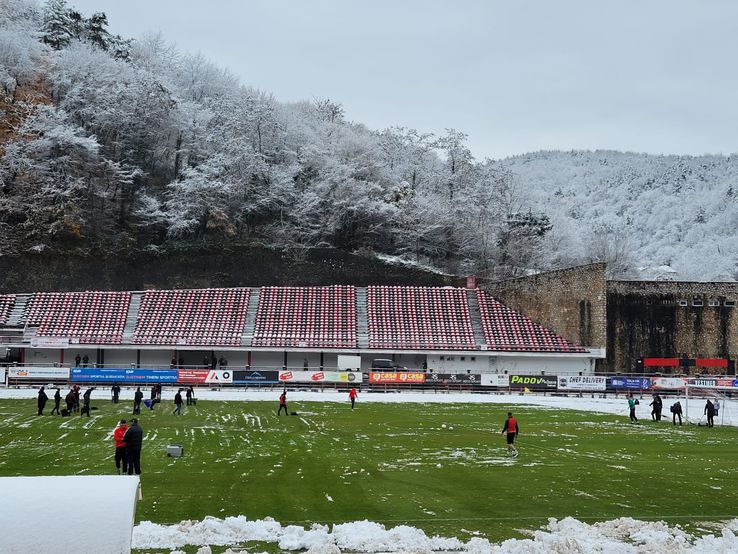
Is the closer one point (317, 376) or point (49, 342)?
point (317, 376)

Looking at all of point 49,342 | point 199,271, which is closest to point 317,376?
point 199,271

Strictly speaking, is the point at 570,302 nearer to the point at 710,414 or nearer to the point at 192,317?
the point at 710,414

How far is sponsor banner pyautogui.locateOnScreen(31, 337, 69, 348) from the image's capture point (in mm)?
57062

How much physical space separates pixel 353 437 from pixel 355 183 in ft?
176

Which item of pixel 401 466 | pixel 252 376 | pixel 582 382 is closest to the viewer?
pixel 401 466

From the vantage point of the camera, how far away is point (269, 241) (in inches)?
3093

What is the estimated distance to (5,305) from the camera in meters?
60.2

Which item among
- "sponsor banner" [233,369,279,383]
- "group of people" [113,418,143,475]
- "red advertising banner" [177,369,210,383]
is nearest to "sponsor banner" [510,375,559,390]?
"sponsor banner" [233,369,279,383]

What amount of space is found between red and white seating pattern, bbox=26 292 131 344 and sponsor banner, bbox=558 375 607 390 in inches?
1297

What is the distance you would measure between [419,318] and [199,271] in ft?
65.4

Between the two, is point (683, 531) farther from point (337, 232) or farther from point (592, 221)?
point (592, 221)

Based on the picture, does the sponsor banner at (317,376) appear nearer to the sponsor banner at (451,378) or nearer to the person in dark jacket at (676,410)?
the sponsor banner at (451,378)

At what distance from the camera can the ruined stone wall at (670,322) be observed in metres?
61.3

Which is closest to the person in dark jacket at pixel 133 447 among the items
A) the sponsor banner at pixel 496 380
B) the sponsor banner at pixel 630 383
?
the sponsor banner at pixel 496 380
